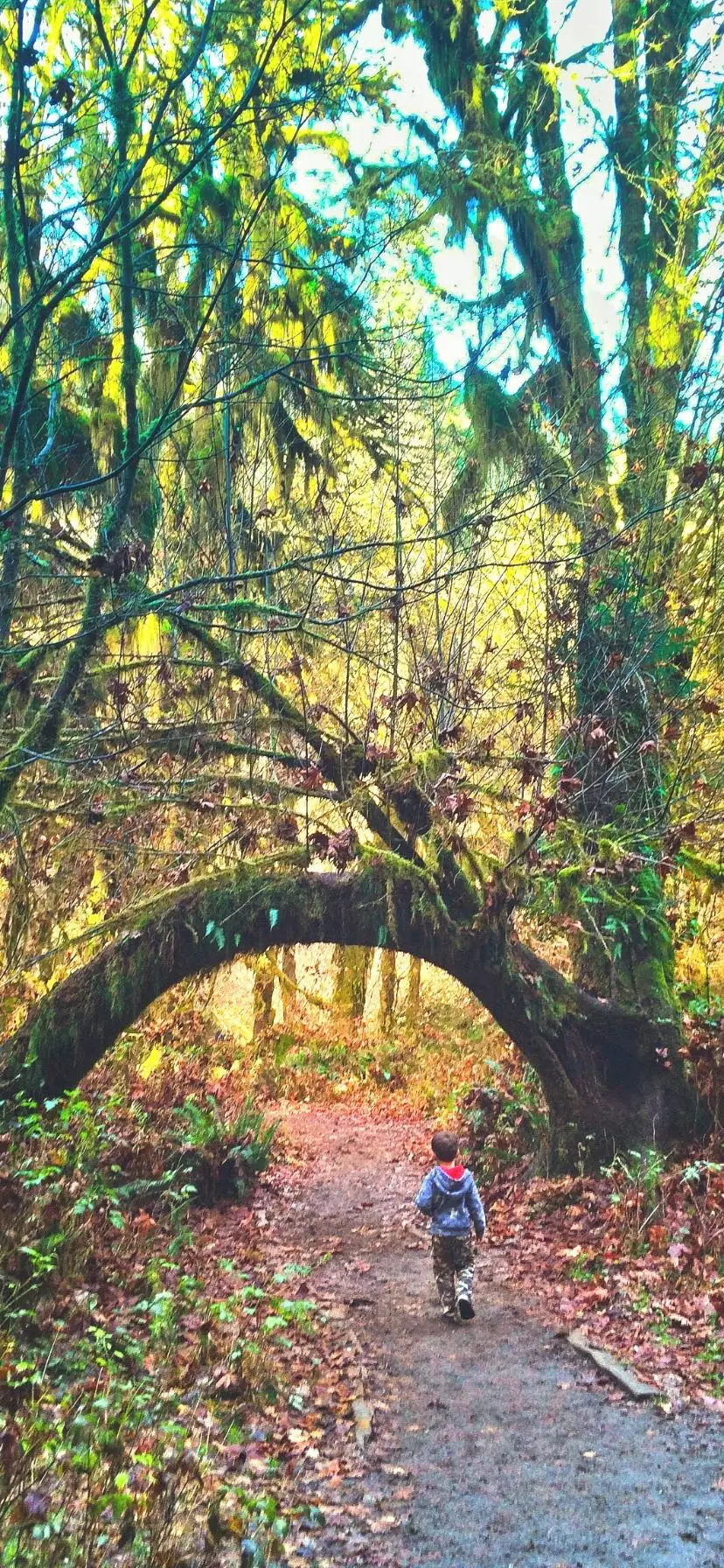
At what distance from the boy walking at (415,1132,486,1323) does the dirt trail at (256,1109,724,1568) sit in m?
0.20

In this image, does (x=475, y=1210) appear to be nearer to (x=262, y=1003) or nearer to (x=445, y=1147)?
(x=445, y=1147)

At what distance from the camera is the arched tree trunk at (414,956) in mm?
7672

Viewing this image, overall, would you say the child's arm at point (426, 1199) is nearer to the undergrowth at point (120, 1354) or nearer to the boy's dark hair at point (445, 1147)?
the boy's dark hair at point (445, 1147)

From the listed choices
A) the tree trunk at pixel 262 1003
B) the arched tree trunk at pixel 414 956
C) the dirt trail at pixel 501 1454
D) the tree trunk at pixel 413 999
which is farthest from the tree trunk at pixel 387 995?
the dirt trail at pixel 501 1454

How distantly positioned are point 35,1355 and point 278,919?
377cm

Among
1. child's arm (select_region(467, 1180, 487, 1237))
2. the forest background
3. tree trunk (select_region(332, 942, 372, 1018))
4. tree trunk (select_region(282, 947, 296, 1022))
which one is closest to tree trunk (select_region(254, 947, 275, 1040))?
tree trunk (select_region(282, 947, 296, 1022))

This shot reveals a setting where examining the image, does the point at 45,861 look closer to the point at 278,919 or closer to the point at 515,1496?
the point at 278,919

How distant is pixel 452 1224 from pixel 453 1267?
0.34 m

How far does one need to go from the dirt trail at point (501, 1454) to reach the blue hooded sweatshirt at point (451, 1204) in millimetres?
674

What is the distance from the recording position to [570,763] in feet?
29.4

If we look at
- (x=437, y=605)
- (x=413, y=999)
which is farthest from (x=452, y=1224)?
(x=413, y=999)

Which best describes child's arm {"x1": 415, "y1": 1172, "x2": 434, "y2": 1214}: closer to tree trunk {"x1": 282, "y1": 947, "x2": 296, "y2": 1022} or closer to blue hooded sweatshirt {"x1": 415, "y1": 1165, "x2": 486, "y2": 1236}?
blue hooded sweatshirt {"x1": 415, "y1": 1165, "x2": 486, "y2": 1236}

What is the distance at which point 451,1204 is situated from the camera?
700 centimetres

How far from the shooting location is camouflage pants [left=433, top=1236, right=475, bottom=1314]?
6.85 m
